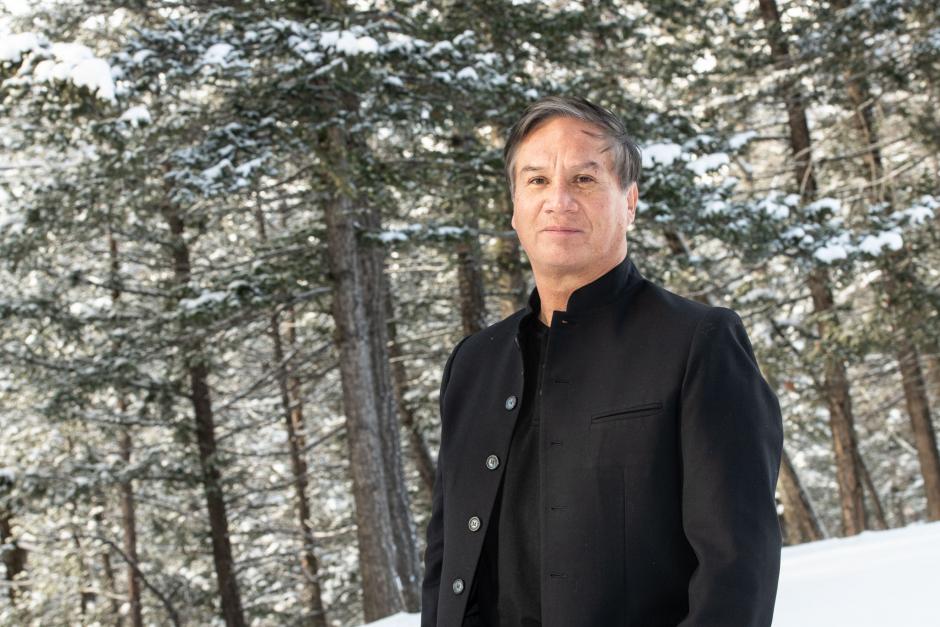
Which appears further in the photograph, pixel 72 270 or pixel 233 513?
pixel 233 513

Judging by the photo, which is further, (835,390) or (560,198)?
(835,390)

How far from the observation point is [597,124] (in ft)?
6.64

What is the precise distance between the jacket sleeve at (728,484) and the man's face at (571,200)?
1.08ft

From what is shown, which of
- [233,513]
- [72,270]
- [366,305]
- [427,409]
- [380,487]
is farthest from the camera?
[233,513]

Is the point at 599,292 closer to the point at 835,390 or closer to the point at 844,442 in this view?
the point at 835,390

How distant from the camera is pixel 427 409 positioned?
14.5 meters

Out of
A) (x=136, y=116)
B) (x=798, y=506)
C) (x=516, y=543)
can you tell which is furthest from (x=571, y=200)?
(x=798, y=506)

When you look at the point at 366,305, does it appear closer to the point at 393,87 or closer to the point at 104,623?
the point at 393,87

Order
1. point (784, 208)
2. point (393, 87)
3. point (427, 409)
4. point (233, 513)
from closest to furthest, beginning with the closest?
1. point (393, 87)
2. point (784, 208)
3. point (427, 409)
4. point (233, 513)

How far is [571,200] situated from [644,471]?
595 millimetres

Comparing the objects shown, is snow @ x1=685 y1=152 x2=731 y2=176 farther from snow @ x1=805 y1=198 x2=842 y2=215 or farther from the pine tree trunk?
the pine tree trunk

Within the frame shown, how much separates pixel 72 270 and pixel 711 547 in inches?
512

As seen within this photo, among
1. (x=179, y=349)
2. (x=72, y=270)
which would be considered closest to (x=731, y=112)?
(x=179, y=349)

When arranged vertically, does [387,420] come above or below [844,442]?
above
